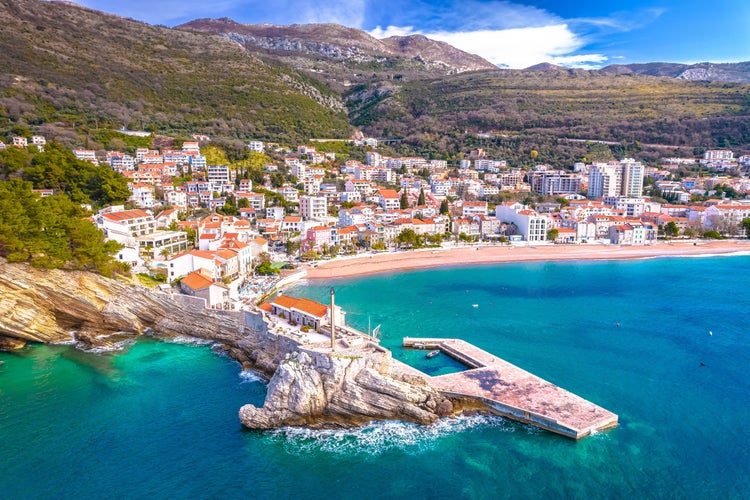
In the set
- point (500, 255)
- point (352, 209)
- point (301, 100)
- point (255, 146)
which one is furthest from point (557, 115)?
point (352, 209)

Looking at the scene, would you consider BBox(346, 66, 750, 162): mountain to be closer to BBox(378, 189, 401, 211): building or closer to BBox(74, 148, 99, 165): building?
BBox(378, 189, 401, 211): building

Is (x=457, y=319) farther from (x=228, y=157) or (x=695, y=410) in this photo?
(x=228, y=157)

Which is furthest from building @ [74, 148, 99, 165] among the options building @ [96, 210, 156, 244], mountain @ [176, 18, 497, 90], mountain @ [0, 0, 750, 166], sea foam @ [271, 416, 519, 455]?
mountain @ [176, 18, 497, 90]

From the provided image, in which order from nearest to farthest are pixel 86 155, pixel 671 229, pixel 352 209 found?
pixel 86 155, pixel 352 209, pixel 671 229

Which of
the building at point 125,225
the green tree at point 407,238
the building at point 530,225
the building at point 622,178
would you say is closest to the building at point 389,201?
the green tree at point 407,238

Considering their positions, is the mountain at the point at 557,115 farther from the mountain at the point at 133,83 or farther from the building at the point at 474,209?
the building at the point at 474,209

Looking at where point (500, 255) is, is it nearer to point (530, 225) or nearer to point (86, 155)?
point (530, 225)
